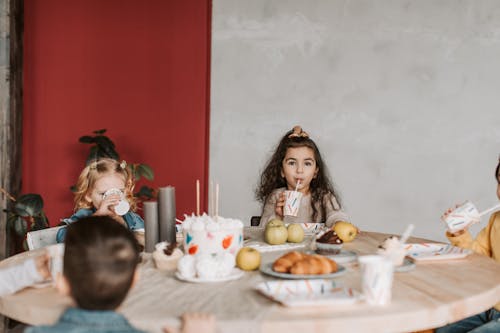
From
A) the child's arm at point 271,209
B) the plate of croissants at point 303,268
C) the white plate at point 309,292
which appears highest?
the plate of croissants at point 303,268

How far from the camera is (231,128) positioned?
4.02 metres

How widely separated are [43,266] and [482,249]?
1546 millimetres

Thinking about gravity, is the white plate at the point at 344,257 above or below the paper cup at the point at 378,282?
below

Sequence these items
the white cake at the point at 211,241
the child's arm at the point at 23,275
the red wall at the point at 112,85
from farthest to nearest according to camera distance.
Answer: the red wall at the point at 112,85 → the white cake at the point at 211,241 → the child's arm at the point at 23,275

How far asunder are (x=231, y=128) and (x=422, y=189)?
1.35 meters

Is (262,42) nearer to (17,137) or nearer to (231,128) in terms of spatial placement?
→ (231,128)

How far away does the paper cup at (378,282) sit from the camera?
1.30 m

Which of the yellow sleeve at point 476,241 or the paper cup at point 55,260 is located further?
the yellow sleeve at point 476,241

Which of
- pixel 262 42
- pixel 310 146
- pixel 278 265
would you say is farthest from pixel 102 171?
pixel 262 42

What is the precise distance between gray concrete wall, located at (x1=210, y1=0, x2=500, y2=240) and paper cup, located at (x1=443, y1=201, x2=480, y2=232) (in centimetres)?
209

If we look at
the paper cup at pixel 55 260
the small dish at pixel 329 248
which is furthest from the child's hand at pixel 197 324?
the small dish at pixel 329 248

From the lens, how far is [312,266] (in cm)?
149

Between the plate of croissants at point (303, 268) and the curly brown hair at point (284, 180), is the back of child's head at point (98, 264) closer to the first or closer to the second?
the plate of croissants at point (303, 268)

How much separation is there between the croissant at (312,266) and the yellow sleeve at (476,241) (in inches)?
29.4
